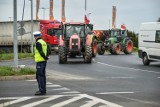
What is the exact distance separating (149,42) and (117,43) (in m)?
17.3

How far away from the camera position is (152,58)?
27016 mm

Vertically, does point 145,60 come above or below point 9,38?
below

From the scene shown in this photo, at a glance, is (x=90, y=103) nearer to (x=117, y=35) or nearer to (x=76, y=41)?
(x=76, y=41)

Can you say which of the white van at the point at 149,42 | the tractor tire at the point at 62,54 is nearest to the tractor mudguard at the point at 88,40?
the tractor tire at the point at 62,54

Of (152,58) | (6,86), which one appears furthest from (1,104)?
(152,58)

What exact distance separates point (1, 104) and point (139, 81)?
7.16 metres

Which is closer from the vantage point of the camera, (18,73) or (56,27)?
(18,73)

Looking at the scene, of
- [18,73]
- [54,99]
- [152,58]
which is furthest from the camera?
[152,58]

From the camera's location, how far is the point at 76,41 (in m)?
29.6

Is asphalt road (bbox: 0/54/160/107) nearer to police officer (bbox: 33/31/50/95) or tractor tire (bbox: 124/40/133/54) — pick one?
police officer (bbox: 33/31/50/95)

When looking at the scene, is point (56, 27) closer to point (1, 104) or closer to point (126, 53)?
point (126, 53)

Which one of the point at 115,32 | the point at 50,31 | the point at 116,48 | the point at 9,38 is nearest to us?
the point at 116,48

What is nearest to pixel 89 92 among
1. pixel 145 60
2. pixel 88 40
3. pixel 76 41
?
pixel 145 60

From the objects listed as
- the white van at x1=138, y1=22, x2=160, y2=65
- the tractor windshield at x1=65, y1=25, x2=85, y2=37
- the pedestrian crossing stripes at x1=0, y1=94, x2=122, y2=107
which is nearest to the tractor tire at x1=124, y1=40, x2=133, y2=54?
the tractor windshield at x1=65, y1=25, x2=85, y2=37
